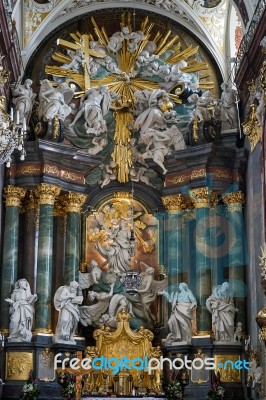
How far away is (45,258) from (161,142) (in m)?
4.76

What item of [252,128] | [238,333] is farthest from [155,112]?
[238,333]

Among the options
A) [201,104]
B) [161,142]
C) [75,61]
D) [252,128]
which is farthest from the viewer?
[75,61]

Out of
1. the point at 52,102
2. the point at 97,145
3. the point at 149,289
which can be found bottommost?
the point at 149,289

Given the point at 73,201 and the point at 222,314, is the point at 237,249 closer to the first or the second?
the point at 222,314

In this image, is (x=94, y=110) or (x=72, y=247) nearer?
(x=72, y=247)

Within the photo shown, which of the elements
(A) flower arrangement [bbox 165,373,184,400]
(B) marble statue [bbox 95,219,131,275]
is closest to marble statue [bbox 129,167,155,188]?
(B) marble statue [bbox 95,219,131,275]

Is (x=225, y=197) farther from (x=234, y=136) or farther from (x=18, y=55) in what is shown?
(x=18, y=55)

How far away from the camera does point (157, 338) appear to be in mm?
22781

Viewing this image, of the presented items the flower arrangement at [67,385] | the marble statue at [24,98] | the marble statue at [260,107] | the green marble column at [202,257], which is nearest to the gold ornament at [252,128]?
the marble statue at [260,107]

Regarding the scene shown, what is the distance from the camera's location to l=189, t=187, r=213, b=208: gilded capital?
2262 centimetres

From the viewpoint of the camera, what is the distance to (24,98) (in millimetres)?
22828

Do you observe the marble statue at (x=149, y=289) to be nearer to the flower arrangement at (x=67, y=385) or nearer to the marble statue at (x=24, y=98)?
the flower arrangement at (x=67, y=385)

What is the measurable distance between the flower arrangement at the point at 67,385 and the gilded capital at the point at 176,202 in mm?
5596

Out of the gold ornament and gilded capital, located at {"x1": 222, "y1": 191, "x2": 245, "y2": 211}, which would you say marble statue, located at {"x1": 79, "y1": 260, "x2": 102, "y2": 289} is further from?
the gold ornament
